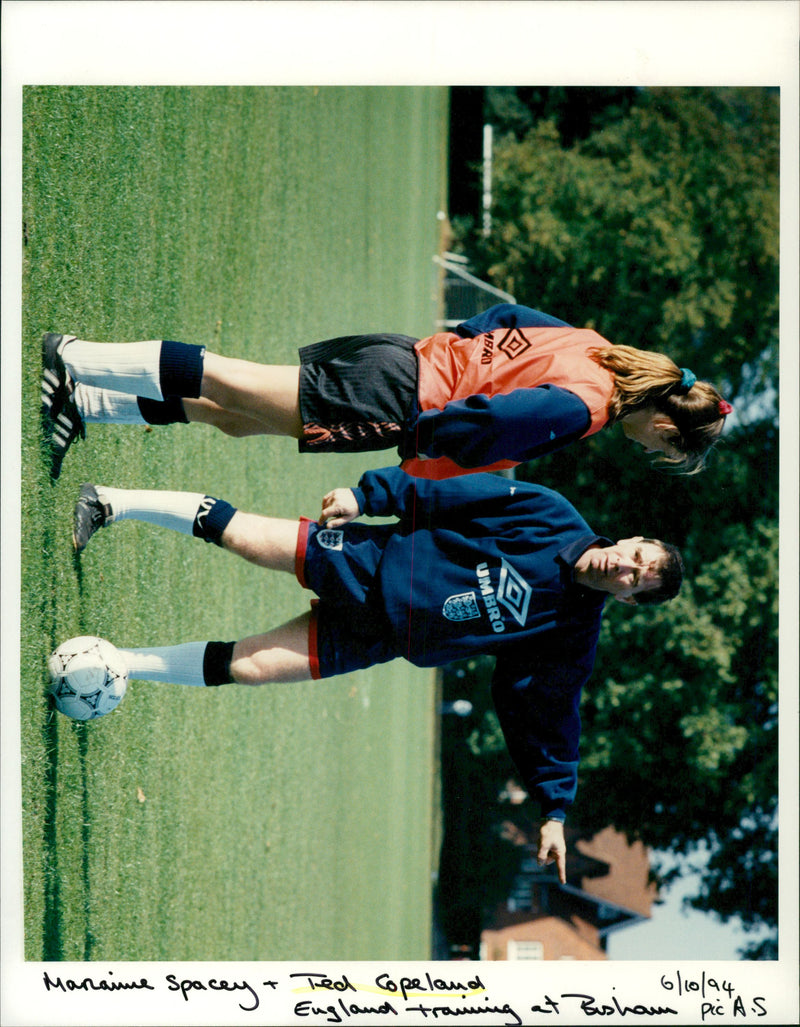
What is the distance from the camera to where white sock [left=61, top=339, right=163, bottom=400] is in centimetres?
350

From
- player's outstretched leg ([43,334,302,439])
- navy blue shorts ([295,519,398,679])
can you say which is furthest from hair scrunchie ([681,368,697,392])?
player's outstretched leg ([43,334,302,439])

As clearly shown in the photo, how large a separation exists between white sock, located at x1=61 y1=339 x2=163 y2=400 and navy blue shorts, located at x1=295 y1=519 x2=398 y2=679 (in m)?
0.79

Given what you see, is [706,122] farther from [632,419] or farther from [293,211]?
[632,419]

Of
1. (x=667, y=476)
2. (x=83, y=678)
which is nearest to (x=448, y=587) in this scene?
Answer: (x=83, y=678)

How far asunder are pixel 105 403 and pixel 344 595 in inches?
43.9

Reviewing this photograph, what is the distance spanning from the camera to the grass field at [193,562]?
3.90 metres

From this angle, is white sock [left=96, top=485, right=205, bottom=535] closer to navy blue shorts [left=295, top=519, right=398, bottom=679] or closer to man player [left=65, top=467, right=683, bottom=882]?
man player [left=65, top=467, right=683, bottom=882]

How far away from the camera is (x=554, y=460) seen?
9.82 metres

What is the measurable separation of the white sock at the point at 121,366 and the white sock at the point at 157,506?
1.50 feet

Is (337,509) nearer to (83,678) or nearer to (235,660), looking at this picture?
(235,660)

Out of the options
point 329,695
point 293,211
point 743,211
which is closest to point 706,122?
point 743,211

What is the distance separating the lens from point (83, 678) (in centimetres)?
371

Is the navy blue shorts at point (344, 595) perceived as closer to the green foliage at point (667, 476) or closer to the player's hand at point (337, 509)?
the player's hand at point (337, 509)

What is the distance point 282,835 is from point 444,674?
891cm
